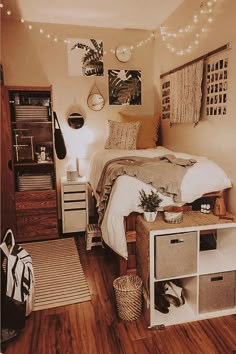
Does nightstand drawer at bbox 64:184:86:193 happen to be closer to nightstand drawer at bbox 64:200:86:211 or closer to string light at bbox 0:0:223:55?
nightstand drawer at bbox 64:200:86:211

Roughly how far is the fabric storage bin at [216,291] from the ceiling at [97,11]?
106 inches

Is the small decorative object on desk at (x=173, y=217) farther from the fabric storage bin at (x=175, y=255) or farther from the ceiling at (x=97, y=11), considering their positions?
the ceiling at (x=97, y=11)

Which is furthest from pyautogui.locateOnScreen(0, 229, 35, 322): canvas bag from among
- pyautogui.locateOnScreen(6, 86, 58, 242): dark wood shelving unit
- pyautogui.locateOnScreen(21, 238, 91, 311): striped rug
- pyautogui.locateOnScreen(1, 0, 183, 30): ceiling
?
pyautogui.locateOnScreen(1, 0, 183, 30): ceiling

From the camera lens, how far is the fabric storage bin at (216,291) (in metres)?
1.86

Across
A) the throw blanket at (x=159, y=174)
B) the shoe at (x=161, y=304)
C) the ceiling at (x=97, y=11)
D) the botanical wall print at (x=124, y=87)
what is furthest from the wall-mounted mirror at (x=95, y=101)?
the shoe at (x=161, y=304)

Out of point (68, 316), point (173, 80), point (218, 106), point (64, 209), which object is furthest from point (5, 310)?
point (173, 80)

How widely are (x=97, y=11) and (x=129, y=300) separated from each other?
2.97 metres

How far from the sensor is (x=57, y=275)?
2.45 m

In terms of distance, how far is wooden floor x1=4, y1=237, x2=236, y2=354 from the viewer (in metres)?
1.63

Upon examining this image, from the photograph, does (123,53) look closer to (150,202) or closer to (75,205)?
(75,205)

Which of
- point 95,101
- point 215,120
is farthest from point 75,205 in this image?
point 215,120

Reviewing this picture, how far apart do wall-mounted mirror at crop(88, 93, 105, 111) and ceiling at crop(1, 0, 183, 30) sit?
2.81 feet

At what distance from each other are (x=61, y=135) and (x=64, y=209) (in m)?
0.91

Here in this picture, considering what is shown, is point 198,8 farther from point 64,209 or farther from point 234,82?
point 64,209
